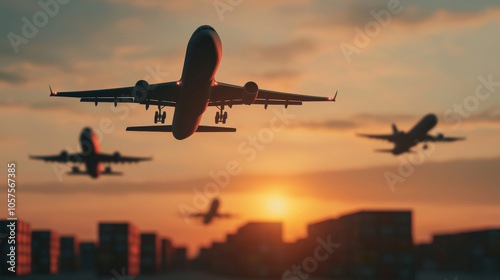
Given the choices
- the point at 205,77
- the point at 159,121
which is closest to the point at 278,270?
the point at 159,121

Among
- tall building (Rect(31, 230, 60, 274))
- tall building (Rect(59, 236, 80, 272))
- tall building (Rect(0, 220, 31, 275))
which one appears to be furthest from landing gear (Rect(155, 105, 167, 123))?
tall building (Rect(59, 236, 80, 272))

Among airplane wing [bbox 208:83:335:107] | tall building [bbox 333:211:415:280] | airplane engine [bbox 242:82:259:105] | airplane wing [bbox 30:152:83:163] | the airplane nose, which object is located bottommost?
tall building [bbox 333:211:415:280]

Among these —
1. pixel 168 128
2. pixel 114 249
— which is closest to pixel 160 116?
pixel 168 128

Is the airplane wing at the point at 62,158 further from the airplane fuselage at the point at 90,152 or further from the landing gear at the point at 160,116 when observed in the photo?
the landing gear at the point at 160,116

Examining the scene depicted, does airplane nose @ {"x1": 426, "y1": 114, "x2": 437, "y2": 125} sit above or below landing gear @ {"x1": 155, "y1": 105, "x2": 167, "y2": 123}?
above

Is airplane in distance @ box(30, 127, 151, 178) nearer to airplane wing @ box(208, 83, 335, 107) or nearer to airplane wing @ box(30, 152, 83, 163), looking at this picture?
airplane wing @ box(30, 152, 83, 163)

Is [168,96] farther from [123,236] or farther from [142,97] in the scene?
[123,236]

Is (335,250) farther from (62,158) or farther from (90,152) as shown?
(62,158)
